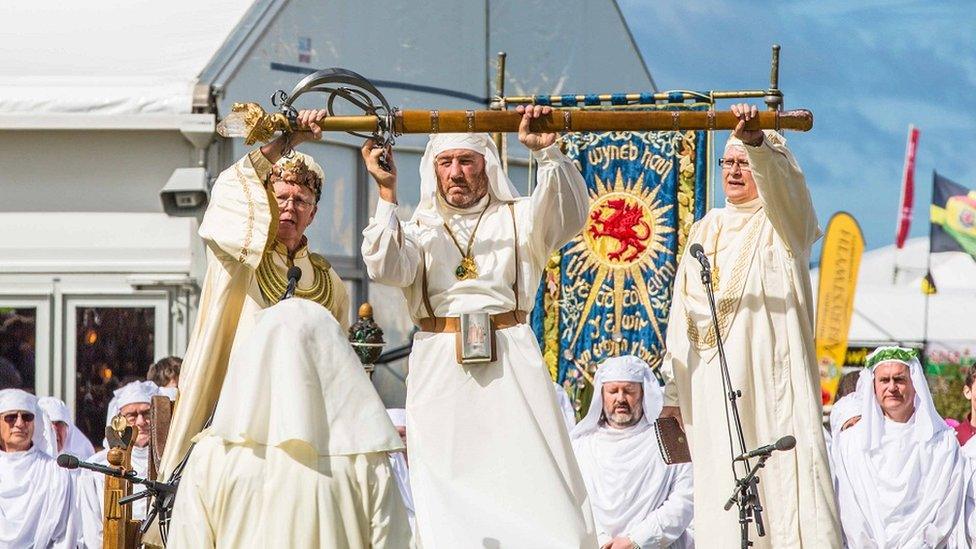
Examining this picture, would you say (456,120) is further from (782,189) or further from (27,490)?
(27,490)

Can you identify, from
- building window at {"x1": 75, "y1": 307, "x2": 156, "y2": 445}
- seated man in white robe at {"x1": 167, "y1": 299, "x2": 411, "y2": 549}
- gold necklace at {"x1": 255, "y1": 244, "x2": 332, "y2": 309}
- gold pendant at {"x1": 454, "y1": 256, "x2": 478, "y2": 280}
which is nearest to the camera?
seated man in white robe at {"x1": 167, "y1": 299, "x2": 411, "y2": 549}

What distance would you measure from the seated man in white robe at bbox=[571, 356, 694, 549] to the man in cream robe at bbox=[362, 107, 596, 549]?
2171 millimetres

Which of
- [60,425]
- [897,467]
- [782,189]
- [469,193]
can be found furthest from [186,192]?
[782,189]

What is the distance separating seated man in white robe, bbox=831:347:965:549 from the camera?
32.2 ft

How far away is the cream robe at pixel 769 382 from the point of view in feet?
26.5

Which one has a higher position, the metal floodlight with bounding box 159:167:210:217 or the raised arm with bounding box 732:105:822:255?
the metal floodlight with bounding box 159:167:210:217

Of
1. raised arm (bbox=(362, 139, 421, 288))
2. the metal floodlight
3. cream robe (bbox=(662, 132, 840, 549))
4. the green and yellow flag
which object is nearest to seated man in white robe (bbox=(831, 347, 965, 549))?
cream robe (bbox=(662, 132, 840, 549))

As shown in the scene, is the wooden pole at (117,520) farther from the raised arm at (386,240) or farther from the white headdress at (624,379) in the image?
the white headdress at (624,379)

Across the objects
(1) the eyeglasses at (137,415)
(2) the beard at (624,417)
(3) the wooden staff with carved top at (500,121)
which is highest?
(3) the wooden staff with carved top at (500,121)

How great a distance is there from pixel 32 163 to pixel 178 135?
1.33m

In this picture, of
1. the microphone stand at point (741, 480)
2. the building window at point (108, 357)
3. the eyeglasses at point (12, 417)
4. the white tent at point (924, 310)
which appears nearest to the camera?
the microphone stand at point (741, 480)

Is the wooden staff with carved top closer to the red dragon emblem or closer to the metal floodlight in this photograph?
the red dragon emblem

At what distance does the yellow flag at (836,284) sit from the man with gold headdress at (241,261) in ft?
41.0

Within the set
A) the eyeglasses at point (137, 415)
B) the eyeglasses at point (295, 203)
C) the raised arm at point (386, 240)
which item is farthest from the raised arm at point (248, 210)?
the eyeglasses at point (137, 415)
